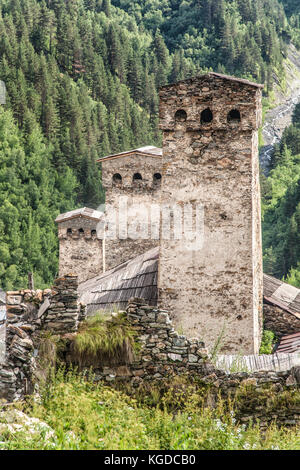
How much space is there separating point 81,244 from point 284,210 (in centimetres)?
4448

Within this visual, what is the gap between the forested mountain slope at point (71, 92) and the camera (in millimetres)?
58938

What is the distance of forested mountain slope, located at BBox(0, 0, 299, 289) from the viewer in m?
58.9

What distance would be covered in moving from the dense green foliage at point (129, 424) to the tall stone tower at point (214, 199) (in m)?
3.93

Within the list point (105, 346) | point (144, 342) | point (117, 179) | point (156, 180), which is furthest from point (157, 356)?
point (117, 179)

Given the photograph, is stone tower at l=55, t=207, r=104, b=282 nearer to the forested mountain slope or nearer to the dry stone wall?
the dry stone wall

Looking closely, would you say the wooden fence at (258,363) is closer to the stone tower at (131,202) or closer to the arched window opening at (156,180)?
the stone tower at (131,202)

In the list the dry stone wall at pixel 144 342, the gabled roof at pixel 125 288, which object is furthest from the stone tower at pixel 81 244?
the dry stone wall at pixel 144 342

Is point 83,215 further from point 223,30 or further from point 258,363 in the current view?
point 223,30

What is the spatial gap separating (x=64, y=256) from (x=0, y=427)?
15.9 m

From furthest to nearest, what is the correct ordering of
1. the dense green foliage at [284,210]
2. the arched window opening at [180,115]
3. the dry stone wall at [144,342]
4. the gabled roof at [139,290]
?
the dense green foliage at [284,210] < the gabled roof at [139,290] < the arched window opening at [180,115] < the dry stone wall at [144,342]

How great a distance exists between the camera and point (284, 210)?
63.6m

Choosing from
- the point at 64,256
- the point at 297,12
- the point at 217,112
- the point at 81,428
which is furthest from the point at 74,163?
the point at 297,12

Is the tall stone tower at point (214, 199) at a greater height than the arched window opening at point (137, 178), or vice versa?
the arched window opening at point (137, 178)
